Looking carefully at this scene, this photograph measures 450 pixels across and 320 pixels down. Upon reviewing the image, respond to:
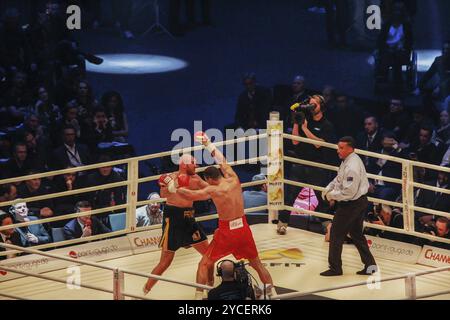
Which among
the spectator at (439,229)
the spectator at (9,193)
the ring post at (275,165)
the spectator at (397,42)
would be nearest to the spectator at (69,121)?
the spectator at (9,193)

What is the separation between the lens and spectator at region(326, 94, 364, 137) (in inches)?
553

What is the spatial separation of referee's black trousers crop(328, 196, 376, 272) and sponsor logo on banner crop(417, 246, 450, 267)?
24.9 inches

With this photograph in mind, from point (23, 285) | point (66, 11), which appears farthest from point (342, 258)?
point (66, 11)

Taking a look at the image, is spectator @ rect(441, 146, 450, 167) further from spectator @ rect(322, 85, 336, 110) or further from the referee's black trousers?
the referee's black trousers

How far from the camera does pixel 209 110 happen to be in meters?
14.9

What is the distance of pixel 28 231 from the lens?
11586mm

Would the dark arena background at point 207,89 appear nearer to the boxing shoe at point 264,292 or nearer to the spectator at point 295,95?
the spectator at point 295,95

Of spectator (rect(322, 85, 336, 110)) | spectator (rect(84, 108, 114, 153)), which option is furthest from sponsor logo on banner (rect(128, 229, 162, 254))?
spectator (rect(322, 85, 336, 110))

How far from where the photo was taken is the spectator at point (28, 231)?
1146 cm

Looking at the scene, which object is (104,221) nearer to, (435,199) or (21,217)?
(21,217)

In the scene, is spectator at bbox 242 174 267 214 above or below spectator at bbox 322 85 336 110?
below

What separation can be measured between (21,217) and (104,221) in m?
0.91

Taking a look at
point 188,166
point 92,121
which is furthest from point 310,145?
point 92,121

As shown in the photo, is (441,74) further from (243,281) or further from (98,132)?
(243,281)
